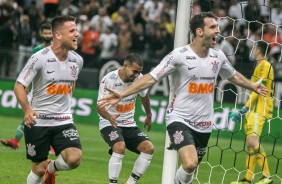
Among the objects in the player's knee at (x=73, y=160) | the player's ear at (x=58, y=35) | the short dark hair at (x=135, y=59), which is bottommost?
the player's knee at (x=73, y=160)

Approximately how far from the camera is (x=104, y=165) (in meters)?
13.0

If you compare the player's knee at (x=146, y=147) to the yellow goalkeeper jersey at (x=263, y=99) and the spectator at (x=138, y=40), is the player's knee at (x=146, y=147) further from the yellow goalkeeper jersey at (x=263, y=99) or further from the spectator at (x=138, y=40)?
the spectator at (x=138, y=40)

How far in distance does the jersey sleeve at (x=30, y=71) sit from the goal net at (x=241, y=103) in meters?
2.20

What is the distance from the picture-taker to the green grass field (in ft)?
37.5

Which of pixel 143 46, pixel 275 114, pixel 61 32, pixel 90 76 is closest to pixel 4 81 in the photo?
pixel 90 76

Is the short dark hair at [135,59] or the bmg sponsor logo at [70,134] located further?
the short dark hair at [135,59]

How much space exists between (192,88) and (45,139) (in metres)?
1.72

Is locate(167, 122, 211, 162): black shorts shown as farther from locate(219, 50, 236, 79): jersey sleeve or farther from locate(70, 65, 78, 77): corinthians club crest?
locate(70, 65, 78, 77): corinthians club crest

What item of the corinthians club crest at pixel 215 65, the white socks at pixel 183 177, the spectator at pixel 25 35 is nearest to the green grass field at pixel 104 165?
the white socks at pixel 183 177

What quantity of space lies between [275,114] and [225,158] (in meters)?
2.18

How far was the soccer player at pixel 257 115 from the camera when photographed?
11.6m

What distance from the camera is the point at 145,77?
8641 millimetres

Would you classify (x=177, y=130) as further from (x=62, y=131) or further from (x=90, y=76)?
(x=90, y=76)

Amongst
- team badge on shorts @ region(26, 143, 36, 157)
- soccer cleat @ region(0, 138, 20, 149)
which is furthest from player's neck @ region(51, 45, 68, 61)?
soccer cleat @ region(0, 138, 20, 149)
